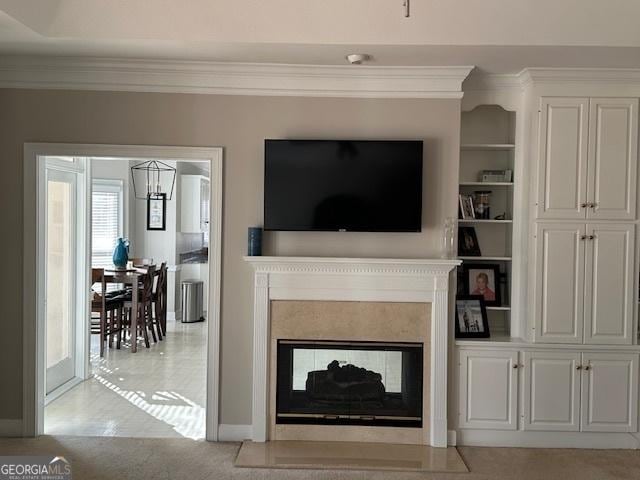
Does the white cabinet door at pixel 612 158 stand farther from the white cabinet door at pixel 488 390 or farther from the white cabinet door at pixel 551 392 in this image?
the white cabinet door at pixel 488 390

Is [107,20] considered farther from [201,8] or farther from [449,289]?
[449,289]

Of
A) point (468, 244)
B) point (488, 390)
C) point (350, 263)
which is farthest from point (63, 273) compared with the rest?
point (488, 390)

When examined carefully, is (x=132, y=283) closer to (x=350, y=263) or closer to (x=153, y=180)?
(x=153, y=180)

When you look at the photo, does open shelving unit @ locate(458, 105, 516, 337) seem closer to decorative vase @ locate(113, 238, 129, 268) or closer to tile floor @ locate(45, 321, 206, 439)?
tile floor @ locate(45, 321, 206, 439)

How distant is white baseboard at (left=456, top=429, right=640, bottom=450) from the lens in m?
4.22

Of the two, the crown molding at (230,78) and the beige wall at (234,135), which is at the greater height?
the crown molding at (230,78)

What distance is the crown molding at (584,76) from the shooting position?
407cm

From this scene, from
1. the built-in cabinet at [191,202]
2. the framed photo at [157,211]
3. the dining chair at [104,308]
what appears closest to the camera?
the dining chair at [104,308]

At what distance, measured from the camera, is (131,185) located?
8914mm

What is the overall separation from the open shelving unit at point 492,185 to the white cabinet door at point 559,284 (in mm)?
385

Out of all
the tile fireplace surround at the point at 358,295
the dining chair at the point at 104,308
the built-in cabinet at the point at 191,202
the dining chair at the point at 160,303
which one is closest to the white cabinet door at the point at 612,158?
the tile fireplace surround at the point at 358,295

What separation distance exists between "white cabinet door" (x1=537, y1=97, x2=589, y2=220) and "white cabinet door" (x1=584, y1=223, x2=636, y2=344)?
0.23 metres

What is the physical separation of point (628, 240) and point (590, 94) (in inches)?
39.9

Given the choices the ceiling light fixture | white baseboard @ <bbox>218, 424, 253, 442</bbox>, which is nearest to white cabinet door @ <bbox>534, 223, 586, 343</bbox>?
the ceiling light fixture
